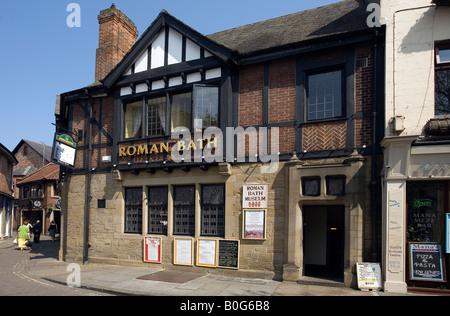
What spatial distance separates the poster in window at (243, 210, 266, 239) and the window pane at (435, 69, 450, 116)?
5306 mm

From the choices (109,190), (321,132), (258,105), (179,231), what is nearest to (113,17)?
(109,190)

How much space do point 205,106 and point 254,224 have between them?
4.16m

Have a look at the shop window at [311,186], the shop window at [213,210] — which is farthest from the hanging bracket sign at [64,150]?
the shop window at [311,186]

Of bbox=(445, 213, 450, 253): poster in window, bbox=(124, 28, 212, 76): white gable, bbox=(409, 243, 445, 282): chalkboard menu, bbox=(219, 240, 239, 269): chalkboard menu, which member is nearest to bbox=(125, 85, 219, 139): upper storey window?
bbox=(124, 28, 212, 76): white gable

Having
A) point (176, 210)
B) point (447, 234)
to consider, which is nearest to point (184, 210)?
point (176, 210)

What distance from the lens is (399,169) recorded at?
8.44 meters

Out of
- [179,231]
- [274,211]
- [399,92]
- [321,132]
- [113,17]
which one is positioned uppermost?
[113,17]

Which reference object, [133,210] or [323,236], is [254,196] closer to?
[323,236]

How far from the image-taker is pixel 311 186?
9875 mm

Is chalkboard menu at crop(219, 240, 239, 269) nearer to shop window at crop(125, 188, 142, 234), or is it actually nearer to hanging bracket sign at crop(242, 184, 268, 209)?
hanging bracket sign at crop(242, 184, 268, 209)

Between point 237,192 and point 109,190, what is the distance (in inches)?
209

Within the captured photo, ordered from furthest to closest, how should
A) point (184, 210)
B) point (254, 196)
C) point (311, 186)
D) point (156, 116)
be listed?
point (156, 116)
point (184, 210)
point (254, 196)
point (311, 186)

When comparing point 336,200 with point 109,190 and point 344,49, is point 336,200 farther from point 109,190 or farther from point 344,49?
point 109,190

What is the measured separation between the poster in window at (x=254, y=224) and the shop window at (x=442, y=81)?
534 cm
